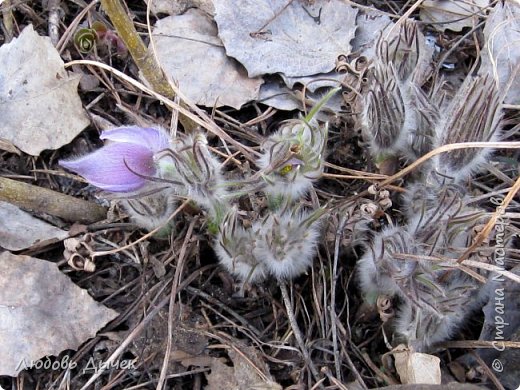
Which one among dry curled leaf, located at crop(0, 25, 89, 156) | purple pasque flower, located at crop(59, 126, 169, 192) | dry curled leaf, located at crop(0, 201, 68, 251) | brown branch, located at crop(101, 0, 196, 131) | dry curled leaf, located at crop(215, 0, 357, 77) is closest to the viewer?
purple pasque flower, located at crop(59, 126, 169, 192)

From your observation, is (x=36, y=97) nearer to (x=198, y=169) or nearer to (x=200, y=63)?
(x=200, y=63)

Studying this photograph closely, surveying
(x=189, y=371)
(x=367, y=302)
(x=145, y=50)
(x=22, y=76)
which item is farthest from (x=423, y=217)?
(x=22, y=76)

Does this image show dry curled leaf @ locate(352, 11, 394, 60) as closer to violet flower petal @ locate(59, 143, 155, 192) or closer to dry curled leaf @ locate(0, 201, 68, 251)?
violet flower petal @ locate(59, 143, 155, 192)

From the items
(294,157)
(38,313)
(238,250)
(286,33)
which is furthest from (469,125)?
(38,313)

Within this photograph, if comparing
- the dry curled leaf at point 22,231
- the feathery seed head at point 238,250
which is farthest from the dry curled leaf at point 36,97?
the feathery seed head at point 238,250

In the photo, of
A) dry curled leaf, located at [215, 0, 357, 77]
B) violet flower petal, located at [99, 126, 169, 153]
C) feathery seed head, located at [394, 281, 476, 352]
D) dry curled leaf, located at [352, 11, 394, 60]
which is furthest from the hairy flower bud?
dry curled leaf, located at [352, 11, 394, 60]

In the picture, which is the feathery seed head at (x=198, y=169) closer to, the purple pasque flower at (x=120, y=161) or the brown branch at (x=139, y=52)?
the purple pasque flower at (x=120, y=161)
